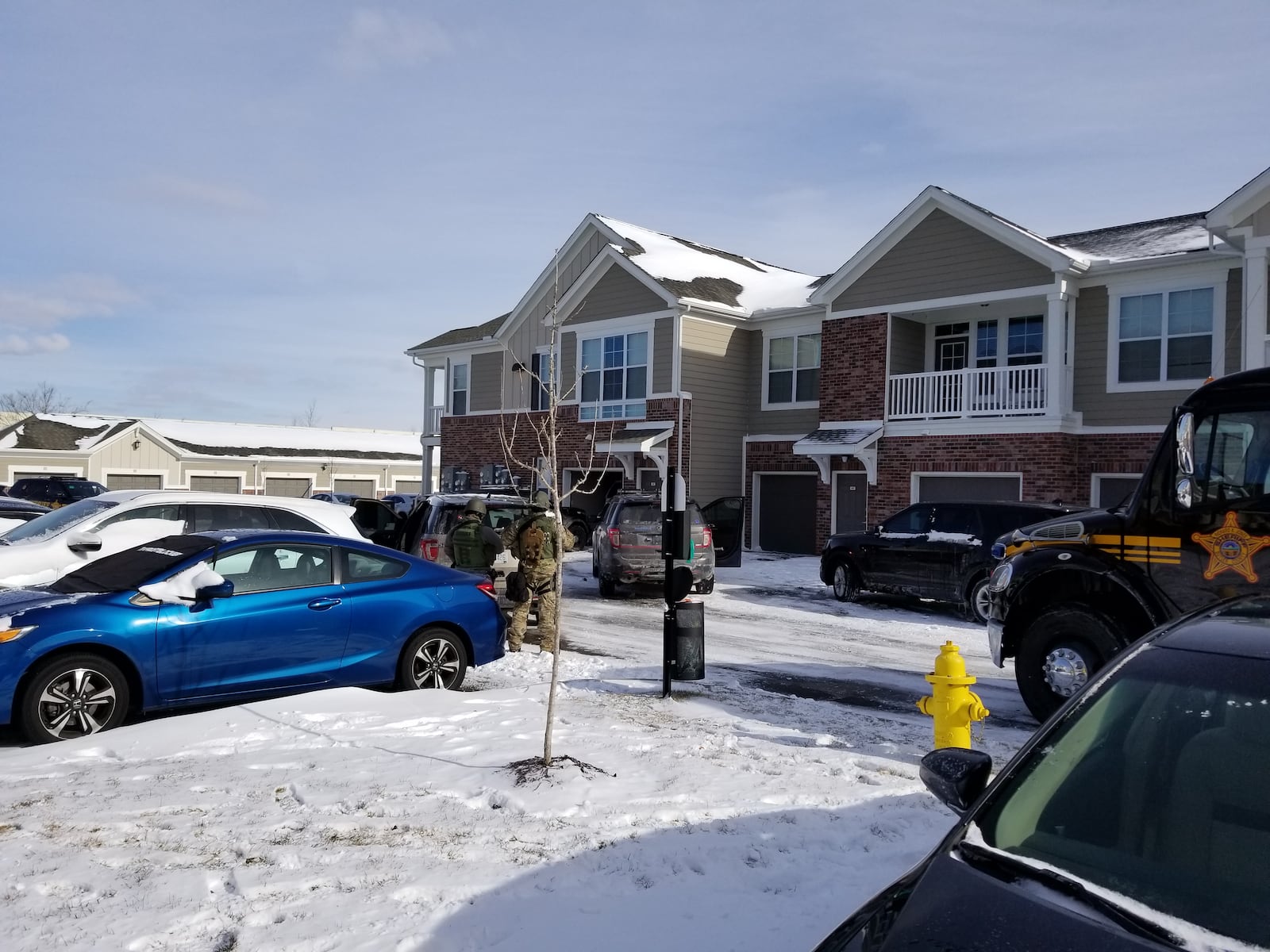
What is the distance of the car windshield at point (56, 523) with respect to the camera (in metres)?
10.3

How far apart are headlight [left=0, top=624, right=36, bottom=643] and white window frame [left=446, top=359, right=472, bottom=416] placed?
26682mm

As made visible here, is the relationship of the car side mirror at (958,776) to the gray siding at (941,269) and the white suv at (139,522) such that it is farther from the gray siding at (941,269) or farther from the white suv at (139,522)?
the gray siding at (941,269)

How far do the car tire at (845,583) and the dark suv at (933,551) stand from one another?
1 cm

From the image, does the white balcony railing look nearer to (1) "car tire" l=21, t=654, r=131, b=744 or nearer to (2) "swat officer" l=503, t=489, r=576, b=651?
A: (2) "swat officer" l=503, t=489, r=576, b=651

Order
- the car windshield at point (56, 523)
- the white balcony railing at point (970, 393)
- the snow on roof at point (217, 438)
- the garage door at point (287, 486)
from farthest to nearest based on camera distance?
1. the garage door at point (287, 486)
2. the snow on roof at point (217, 438)
3. the white balcony railing at point (970, 393)
4. the car windshield at point (56, 523)

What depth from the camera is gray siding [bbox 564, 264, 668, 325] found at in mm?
26641

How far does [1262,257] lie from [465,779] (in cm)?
1645

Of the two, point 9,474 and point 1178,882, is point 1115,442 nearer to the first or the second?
point 1178,882

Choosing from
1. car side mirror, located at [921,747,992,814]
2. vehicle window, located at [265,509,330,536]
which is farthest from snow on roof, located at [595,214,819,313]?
car side mirror, located at [921,747,992,814]

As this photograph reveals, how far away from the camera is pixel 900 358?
23203 millimetres

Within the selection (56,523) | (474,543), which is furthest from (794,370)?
(56,523)

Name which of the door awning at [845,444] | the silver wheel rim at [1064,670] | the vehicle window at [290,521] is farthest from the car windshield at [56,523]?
the door awning at [845,444]

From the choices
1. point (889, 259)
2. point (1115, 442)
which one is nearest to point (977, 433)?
point (1115, 442)

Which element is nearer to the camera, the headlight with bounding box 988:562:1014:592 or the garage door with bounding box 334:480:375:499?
the headlight with bounding box 988:562:1014:592
